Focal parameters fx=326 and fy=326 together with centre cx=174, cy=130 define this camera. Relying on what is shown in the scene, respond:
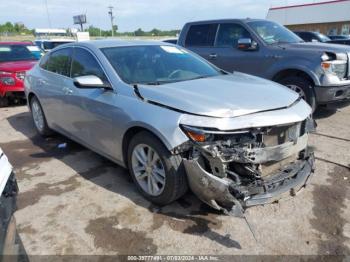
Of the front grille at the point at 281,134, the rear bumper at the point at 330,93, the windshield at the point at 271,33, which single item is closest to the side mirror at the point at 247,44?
the windshield at the point at 271,33

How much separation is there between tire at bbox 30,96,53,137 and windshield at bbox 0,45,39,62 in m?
4.11

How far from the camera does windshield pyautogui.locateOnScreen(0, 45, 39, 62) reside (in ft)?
30.0

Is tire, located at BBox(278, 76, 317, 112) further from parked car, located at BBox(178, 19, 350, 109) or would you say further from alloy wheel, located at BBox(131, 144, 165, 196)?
alloy wheel, located at BBox(131, 144, 165, 196)

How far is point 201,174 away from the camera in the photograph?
2.72 meters

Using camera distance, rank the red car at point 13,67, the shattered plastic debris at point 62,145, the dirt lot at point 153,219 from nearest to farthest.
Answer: the dirt lot at point 153,219
the shattered plastic debris at point 62,145
the red car at point 13,67

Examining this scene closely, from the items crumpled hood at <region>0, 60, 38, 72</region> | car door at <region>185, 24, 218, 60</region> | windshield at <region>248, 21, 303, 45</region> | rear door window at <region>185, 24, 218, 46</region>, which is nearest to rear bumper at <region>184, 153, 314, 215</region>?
windshield at <region>248, 21, 303, 45</region>

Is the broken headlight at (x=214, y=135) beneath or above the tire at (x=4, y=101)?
above

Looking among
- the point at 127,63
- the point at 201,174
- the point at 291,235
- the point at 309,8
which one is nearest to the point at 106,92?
the point at 127,63

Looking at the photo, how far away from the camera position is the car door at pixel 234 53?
6602 millimetres

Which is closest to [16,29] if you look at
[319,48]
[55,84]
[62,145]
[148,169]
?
[62,145]

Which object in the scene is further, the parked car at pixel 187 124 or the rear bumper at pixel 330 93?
Answer: the rear bumper at pixel 330 93

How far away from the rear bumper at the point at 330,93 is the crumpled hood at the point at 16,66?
6.76m

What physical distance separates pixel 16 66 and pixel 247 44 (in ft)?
18.7

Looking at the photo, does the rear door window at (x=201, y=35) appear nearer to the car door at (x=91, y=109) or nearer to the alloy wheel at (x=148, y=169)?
the car door at (x=91, y=109)
